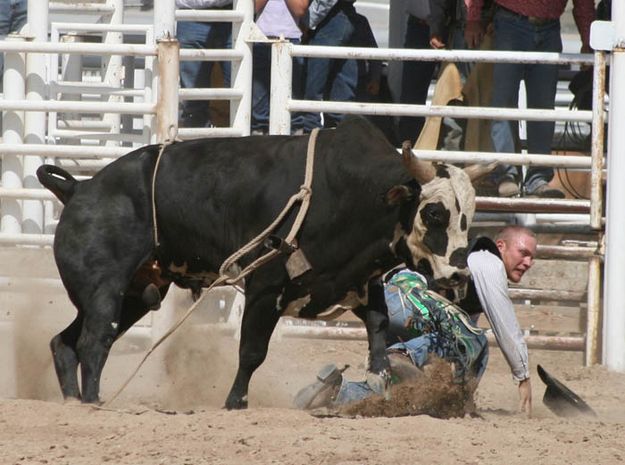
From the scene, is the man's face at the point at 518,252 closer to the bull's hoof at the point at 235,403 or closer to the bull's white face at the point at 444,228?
the bull's white face at the point at 444,228

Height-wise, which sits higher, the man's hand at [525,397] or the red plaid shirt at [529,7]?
the red plaid shirt at [529,7]

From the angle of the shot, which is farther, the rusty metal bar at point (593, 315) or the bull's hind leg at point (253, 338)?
the rusty metal bar at point (593, 315)

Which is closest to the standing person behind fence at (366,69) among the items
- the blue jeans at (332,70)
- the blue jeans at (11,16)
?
the blue jeans at (332,70)

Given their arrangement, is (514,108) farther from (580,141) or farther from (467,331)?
(467,331)

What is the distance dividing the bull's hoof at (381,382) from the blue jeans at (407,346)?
7cm

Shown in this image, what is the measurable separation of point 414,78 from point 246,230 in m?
3.41

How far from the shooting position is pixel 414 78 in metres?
9.48

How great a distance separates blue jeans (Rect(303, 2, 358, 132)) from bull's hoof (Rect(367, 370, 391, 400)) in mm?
3230

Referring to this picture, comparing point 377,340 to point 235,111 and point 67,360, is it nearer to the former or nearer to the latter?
point 67,360

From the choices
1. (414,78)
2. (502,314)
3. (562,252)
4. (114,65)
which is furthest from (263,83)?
(502,314)

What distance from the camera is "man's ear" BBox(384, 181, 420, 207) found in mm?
5949

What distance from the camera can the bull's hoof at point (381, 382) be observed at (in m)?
6.36

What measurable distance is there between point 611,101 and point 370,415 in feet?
9.88

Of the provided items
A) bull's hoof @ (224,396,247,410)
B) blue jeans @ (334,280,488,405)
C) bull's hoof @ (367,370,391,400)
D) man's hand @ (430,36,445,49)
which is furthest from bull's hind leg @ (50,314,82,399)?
man's hand @ (430,36,445,49)
